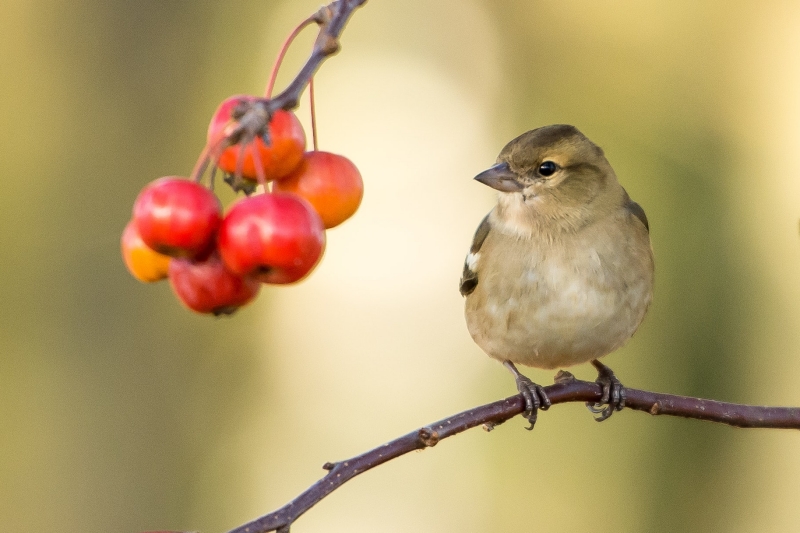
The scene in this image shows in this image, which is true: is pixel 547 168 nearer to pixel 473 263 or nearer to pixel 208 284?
pixel 473 263

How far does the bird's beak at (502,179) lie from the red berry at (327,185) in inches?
68.1

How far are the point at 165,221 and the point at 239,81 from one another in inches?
337

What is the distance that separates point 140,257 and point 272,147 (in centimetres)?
40

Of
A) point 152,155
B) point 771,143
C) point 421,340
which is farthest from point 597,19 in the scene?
point 152,155

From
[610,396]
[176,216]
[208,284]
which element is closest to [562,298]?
[610,396]

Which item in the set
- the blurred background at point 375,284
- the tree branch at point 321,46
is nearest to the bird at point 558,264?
the tree branch at point 321,46

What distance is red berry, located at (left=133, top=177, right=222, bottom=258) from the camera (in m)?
1.85

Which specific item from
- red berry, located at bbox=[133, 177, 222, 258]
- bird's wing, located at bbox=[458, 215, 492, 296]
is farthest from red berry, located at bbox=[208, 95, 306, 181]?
bird's wing, located at bbox=[458, 215, 492, 296]

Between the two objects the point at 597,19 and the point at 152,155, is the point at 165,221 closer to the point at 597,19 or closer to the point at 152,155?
the point at 152,155

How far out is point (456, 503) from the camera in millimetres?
11914

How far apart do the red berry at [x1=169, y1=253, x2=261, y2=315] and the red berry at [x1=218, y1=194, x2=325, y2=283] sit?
0.06 meters

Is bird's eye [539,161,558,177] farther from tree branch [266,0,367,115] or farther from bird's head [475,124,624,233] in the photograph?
tree branch [266,0,367,115]

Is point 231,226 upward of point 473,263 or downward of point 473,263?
downward

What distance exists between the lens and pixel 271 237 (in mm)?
1816
